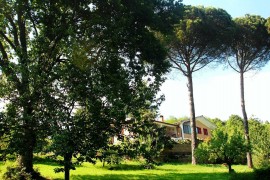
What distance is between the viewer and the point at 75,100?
12953 millimetres

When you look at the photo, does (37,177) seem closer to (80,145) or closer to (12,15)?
(80,145)

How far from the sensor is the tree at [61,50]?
1279 centimetres

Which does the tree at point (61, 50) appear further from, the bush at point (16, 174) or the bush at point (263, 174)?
the bush at point (263, 174)

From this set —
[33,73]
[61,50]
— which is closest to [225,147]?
[61,50]

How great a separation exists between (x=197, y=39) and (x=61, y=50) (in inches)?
827

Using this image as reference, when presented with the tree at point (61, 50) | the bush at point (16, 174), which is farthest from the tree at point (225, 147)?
the bush at point (16, 174)

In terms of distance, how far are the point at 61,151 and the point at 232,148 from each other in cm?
1474

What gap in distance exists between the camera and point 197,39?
114 feet

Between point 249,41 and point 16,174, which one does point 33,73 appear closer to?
point 16,174

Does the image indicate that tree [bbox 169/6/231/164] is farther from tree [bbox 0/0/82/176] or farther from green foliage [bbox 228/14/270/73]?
tree [bbox 0/0/82/176]

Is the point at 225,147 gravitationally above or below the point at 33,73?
below

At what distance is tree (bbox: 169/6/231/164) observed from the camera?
33.8m

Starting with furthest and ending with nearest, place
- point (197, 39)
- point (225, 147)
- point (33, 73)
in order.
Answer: point (197, 39), point (225, 147), point (33, 73)

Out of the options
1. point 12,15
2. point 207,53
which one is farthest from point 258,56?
point 12,15
